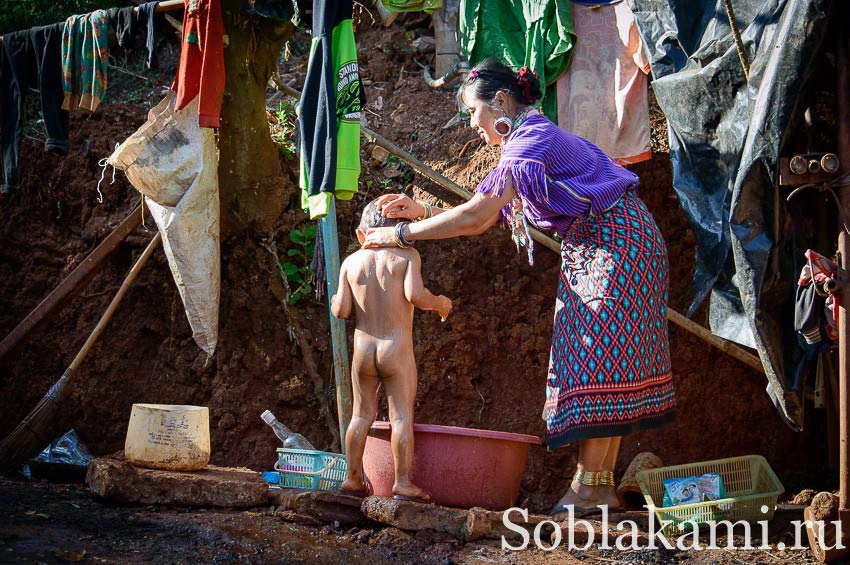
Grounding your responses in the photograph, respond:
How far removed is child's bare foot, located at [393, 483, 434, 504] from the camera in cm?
426

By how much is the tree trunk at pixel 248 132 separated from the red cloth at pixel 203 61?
0.58 meters

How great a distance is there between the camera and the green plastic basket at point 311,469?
15.6ft

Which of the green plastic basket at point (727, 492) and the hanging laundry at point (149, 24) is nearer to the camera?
the green plastic basket at point (727, 492)

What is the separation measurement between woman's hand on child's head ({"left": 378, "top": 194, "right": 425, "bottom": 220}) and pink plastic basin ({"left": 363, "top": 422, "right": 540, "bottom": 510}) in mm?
983

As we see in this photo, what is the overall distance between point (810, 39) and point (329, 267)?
2.75 meters

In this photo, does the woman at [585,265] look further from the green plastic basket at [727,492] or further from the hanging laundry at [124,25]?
the hanging laundry at [124,25]

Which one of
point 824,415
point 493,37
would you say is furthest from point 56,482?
point 824,415

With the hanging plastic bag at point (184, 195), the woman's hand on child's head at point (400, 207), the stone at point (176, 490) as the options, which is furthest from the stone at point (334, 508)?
the hanging plastic bag at point (184, 195)

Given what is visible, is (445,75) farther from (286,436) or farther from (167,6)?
(286,436)

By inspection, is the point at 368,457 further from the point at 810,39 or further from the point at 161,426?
the point at 810,39

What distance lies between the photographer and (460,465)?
4.41 m

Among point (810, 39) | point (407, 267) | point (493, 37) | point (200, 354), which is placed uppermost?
point (493, 37)

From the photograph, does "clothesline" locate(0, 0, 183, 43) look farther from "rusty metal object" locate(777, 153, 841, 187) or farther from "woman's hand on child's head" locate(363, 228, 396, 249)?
"rusty metal object" locate(777, 153, 841, 187)

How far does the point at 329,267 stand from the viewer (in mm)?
5453
